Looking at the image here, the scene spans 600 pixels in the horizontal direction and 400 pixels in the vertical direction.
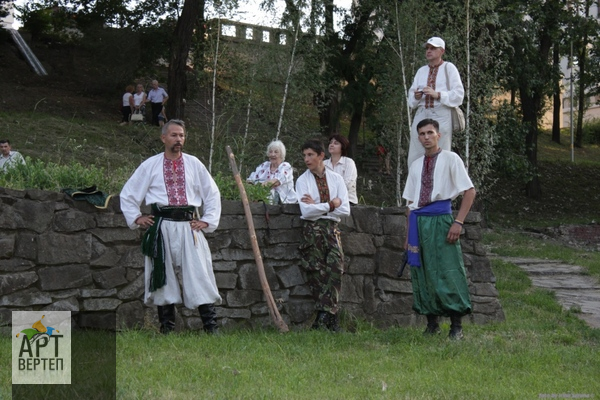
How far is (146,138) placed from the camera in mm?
19938

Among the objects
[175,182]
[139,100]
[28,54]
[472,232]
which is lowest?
[472,232]

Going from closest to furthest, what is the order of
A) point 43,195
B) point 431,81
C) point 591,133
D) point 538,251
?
1. point 43,195
2. point 431,81
3. point 538,251
4. point 591,133

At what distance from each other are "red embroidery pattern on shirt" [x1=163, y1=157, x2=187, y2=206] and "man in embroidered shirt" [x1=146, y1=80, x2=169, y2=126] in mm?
13703

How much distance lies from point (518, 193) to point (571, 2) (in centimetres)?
626

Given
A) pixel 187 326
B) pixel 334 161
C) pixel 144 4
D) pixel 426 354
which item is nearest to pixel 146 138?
pixel 144 4

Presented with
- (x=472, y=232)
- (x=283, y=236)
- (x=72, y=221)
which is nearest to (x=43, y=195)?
(x=72, y=221)

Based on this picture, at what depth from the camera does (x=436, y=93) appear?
7.99m

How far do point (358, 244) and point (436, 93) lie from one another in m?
1.60

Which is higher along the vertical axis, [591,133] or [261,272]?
[591,133]

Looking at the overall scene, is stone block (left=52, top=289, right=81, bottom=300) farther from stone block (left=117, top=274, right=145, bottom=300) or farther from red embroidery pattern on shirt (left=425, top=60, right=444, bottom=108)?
red embroidery pattern on shirt (left=425, top=60, right=444, bottom=108)

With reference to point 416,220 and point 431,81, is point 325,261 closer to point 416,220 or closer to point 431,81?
point 416,220

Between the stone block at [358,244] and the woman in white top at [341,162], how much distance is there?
1.03 meters

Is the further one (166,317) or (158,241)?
(166,317)

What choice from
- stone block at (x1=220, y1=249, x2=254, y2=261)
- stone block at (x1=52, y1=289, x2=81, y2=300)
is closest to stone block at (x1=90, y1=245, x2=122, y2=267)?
stone block at (x1=52, y1=289, x2=81, y2=300)
